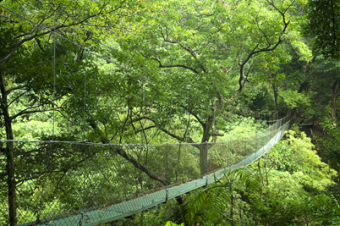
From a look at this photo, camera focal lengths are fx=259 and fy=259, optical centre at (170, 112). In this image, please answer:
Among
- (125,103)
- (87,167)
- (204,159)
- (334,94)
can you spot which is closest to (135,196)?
(87,167)

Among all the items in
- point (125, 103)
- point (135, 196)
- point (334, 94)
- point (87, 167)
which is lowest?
point (135, 196)

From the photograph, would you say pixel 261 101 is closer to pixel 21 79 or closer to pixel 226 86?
pixel 226 86

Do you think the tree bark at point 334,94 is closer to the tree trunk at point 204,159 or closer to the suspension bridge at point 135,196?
the suspension bridge at point 135,196

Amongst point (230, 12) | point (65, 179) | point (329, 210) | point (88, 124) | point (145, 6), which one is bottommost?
point (329, 210)

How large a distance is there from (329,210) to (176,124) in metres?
3.28

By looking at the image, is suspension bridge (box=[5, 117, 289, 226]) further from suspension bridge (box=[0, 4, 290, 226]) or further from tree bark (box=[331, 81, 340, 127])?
tree bark (box=[331, 81, 340, 127])

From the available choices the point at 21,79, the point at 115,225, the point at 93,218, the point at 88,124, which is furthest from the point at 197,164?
the point at 21,79

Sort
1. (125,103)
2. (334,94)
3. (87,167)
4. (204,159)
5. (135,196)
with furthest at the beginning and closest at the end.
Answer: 1. (334,94)
2. (204,159)
3. (125,103)
4. (135,196)
5. (87,167)

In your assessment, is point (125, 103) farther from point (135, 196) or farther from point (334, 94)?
point (334, 94)

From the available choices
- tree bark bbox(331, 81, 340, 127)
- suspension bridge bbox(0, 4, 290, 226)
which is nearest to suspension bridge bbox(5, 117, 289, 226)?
suspension bridge bbox(0, 4, 290, 226)

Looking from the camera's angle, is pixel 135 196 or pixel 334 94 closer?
pixel 135 196

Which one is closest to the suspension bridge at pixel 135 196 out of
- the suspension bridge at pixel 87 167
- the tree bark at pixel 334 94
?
the suspension bridge at pixel 87 167

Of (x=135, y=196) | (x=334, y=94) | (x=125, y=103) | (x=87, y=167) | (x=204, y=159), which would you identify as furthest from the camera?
(x=334, y=94)

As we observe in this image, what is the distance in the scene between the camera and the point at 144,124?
4059 mm
